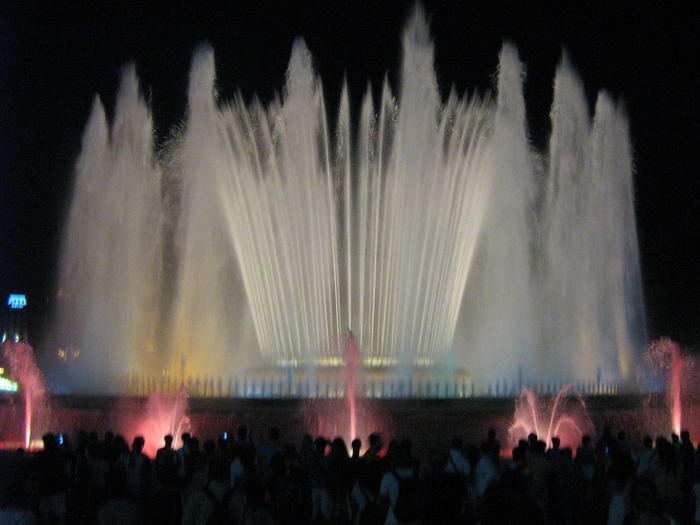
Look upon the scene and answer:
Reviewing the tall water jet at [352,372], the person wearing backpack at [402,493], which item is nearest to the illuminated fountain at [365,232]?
the tall water jet at [352,372]

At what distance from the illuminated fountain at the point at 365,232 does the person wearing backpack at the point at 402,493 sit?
1530cm

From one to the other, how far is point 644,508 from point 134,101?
81.6 feet

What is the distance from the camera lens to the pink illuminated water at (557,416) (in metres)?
18.5

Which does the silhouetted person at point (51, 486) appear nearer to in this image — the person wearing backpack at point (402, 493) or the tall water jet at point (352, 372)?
Result: the person wearing backpack at point (402, 493)

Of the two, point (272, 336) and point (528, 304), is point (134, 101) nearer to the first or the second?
point (272, 336)

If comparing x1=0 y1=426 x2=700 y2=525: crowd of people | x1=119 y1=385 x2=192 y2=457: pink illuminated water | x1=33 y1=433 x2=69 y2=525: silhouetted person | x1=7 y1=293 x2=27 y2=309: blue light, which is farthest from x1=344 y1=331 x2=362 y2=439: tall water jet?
x1=7 y1=293 x2=27 y2=309: blue light

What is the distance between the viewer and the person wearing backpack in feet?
20.6

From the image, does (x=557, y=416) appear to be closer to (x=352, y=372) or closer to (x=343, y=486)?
(x=352, y=372)

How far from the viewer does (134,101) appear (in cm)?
2792

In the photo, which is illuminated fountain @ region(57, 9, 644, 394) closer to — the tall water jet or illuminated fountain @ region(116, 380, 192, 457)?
the tall water jet

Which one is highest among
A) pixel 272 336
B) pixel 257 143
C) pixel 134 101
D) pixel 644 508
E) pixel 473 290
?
pixel 134 101

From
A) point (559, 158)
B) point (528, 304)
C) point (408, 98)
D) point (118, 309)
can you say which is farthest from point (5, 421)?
point (559, 158)

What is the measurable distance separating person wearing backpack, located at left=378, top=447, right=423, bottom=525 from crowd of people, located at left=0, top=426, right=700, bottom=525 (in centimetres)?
1

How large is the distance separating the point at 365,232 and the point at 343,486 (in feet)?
58.3
